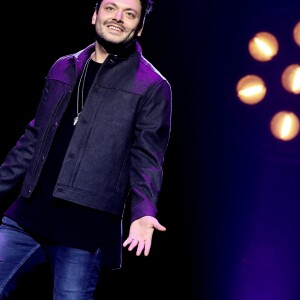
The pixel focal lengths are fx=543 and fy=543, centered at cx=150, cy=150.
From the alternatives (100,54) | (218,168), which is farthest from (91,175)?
(218,168)

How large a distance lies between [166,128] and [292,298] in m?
2.08

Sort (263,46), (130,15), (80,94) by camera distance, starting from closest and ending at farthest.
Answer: (80,94) → (130,15) → (263,46)

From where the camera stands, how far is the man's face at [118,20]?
2193 mm

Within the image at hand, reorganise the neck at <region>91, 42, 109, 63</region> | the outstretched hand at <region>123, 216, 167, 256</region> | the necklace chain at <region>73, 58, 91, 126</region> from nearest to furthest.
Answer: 1. the outstretched hand at <region>123, 216, 167, 256</region>
2. the necklace chain at <region>73, 58, 91, 126</region>
3. the neck at <region>91, 42, 109, 63</region>

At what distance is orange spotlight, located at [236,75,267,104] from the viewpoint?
373 centimetres

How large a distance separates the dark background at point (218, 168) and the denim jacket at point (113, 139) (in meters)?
1.57

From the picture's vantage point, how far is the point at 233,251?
3775 mm

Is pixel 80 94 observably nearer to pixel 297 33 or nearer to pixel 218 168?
pixel 218 168

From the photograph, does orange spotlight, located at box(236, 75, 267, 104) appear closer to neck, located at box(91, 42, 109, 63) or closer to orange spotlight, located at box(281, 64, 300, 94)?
orange spotlight, located at box(281, 64, 300, 94)

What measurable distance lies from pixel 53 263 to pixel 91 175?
37cm

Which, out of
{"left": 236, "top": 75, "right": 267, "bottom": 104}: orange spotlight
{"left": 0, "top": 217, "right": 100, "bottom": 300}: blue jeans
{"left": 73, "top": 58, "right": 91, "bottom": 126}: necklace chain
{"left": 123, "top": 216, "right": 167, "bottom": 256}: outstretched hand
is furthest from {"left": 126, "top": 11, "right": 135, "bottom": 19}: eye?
{"left": 236, "top": 75, "right": 267, "bottom": 104}: orange spotlight

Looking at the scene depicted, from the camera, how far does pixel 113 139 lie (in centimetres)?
206

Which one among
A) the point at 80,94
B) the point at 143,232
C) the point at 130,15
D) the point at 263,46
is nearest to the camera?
the point at 143,232

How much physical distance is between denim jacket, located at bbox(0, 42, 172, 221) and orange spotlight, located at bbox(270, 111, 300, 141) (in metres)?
1.74
